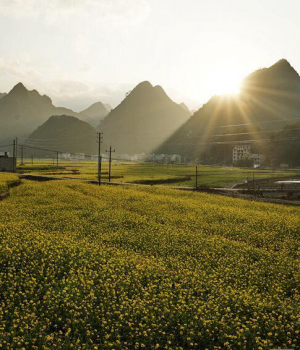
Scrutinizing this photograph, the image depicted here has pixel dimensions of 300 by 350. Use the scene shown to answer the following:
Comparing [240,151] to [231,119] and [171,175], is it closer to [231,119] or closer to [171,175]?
[231,119]

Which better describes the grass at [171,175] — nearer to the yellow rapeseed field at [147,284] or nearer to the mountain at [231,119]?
the yellow rapeseed field at [147,284]

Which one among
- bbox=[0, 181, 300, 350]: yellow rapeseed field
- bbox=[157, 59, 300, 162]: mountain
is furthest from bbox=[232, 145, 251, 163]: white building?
bbox=[0, 181, 300, 350]: yellow rapeseed field

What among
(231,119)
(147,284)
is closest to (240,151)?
(231,119)

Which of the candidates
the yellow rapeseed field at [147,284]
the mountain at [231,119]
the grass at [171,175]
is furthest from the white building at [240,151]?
the yellow rapeseed field at [147,284]

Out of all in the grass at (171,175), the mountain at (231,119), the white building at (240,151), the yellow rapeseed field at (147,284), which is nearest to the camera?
the yellow rapeseed field at (147,284)

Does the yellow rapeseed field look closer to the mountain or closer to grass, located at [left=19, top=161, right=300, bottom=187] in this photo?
grass, located at [left=19, top=161, right=300, bottom=187]

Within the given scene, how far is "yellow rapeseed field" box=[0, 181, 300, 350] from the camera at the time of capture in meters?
7.02

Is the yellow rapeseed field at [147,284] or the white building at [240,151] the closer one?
the yellow rapeseed field at [147,284]

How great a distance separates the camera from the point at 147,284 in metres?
9.32

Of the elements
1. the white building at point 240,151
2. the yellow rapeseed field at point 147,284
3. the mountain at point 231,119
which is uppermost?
the mountain at point 231,119

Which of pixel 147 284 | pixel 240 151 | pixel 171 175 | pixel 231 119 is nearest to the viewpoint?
pixel 147 284

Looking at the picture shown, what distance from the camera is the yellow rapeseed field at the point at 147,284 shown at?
7.02m

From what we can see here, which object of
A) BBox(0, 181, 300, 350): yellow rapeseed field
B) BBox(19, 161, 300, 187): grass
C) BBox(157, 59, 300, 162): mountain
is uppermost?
BBox(157, 59, 300, 162): mountain

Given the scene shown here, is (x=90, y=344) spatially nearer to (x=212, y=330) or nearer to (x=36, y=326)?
(x=36, y=326)
